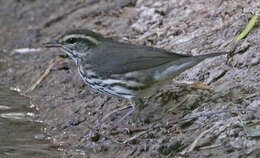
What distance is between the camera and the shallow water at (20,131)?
22.0ft

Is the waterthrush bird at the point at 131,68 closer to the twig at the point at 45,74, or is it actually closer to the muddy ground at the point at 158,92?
the muddy ground at the point at 158,92

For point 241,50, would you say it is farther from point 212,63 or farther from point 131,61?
point 131,61

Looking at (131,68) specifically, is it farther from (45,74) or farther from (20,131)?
(45,74)

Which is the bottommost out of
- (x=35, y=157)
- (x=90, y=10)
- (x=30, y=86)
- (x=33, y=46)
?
(x=35, y=157)

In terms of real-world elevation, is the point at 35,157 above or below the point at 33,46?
below

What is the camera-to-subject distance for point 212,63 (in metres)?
7.43

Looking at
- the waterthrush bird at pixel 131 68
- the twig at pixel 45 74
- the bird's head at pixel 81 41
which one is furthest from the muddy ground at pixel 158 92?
the bird's head at pixel 81 41

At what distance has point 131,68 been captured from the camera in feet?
22.7

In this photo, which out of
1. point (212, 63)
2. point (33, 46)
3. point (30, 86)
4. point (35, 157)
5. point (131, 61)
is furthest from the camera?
point (33, 46)

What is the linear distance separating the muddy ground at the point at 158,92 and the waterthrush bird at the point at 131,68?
404mm

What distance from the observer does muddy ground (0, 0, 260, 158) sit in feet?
19.5

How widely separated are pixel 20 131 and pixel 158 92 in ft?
6.46

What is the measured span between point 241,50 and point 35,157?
2985 millimetres

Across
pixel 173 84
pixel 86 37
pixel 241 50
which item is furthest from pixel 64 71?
pixel 241 50
